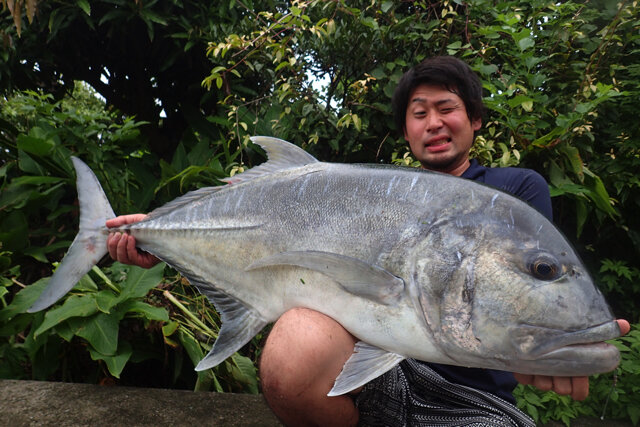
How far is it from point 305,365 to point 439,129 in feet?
3.28

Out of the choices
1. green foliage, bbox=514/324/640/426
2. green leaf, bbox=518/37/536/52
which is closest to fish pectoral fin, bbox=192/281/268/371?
green foliage, bbox=514/324/640/426

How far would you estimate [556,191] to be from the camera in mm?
2531

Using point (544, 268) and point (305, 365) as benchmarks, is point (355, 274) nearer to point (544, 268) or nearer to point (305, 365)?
point (305, 365)

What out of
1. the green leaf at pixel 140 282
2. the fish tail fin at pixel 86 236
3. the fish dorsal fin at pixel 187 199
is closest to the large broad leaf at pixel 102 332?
→ the green leaf at pixel 140 282

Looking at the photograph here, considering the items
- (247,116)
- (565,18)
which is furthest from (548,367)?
(247,116)

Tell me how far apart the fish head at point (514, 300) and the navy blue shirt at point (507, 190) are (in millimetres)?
367

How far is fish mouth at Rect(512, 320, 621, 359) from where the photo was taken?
1.12 metres

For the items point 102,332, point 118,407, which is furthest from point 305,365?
point 102,332

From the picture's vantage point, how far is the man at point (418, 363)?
145 cm

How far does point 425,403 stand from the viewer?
1660 mm

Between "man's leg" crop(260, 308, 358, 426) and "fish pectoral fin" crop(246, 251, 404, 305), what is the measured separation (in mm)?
177

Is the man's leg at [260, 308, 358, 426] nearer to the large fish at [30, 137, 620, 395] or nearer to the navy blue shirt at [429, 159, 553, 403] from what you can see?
the large fish at [30, 137, 620, 395]

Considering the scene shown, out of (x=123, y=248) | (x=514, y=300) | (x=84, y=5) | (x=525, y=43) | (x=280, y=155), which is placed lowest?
(x=514, y=300)

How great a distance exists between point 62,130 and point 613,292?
151 inches
